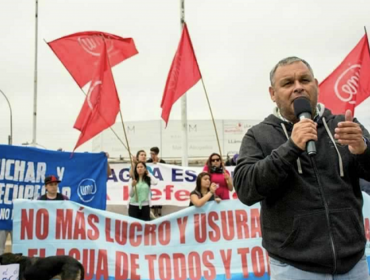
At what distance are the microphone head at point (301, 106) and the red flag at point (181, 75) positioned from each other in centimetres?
548

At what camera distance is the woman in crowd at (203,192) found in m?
5.89

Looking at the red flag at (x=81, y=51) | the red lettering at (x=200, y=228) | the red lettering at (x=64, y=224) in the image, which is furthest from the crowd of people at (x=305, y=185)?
the red flag at (x=81, y=51)

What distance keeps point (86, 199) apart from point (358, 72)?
454 centimetres

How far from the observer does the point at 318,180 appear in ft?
5.54

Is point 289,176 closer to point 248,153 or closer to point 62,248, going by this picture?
point 248,153

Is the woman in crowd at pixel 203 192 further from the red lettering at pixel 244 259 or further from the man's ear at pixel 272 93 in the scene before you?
the man's ear at pixel 272 93

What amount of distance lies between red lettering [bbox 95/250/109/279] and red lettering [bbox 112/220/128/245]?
0.23 meters

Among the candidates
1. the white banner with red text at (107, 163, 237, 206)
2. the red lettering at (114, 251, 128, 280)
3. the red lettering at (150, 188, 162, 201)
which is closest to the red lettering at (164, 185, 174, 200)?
the white banner with red text at (107, 163, 237, 206)

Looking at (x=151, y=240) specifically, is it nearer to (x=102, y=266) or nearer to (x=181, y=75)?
(x=102, y=266)

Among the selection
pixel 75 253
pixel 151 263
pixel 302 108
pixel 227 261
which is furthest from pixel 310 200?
pixel 75 253

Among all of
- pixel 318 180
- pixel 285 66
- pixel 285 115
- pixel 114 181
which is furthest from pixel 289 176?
pixel 114 181

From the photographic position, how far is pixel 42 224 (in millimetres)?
5691

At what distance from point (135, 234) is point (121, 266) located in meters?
0.41

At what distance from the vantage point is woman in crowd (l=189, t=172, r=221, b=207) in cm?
589
